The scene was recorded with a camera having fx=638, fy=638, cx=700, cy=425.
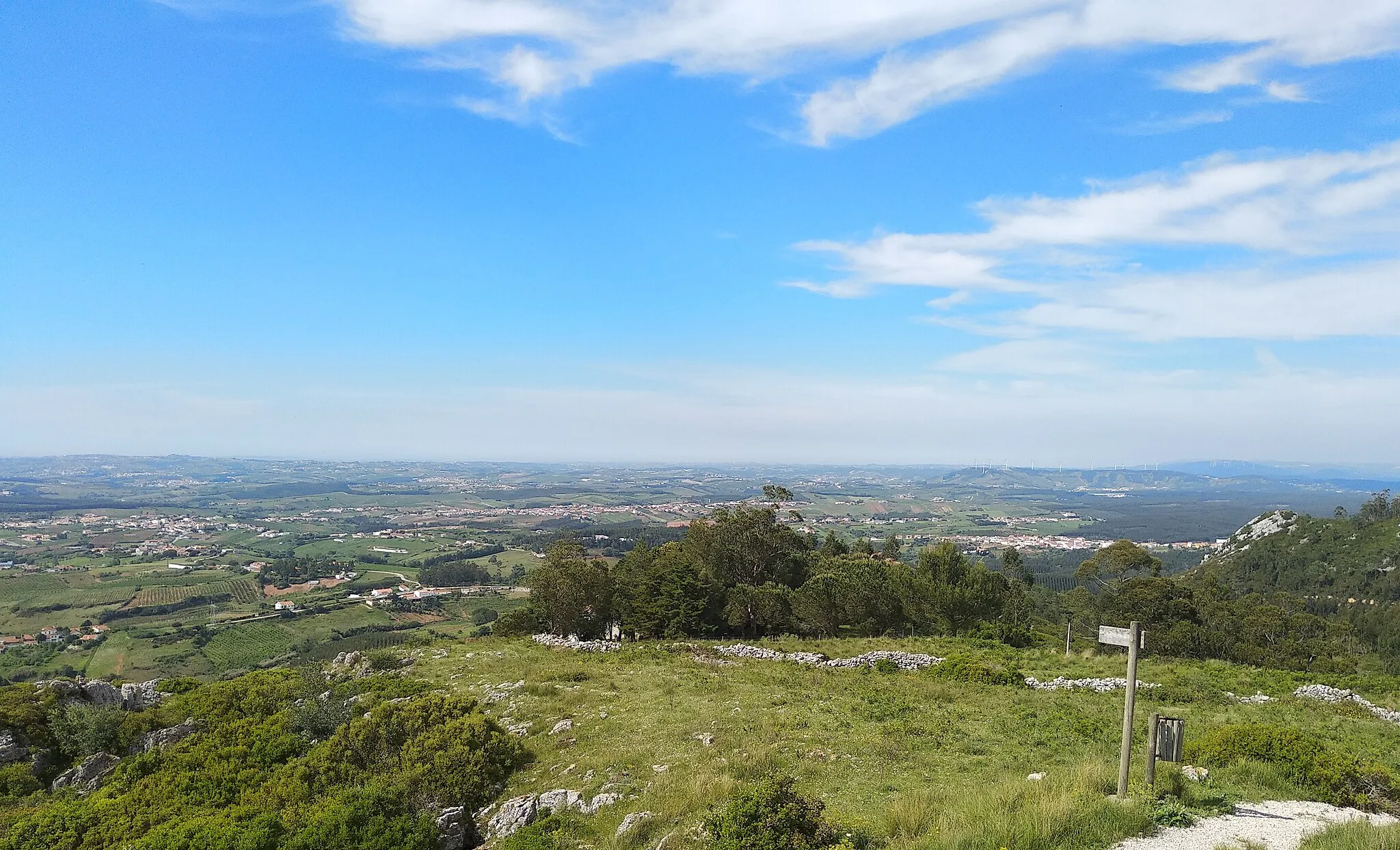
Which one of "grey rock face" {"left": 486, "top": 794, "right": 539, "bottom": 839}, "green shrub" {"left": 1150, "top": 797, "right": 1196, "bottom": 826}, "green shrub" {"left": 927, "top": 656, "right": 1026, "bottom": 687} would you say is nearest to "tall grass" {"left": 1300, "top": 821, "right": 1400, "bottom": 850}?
"green shrub" {"left": 1150, "top": 797, "right": 1196, "bottom": 826}

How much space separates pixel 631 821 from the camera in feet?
33.8

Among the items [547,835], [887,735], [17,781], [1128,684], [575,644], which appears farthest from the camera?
[575,644]

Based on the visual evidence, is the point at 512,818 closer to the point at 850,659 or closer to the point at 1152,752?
the point at 1152,752

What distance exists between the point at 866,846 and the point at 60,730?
2033 centimetres

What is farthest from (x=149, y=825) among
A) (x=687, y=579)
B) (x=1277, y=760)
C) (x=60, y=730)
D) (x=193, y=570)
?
(x=193, y=570)

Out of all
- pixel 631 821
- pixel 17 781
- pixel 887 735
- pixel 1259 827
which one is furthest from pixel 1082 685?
pixel 17 781

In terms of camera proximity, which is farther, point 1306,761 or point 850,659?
point 850,659

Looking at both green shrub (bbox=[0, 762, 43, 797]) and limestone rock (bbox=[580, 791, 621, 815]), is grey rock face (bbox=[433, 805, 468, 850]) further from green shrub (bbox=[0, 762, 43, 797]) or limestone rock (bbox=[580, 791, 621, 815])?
green shrub (bbox=[0, 762, 43, 797])

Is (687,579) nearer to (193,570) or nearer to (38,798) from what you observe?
(38,798)

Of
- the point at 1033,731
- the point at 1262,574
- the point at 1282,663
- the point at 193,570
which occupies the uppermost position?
the point at 1033,731

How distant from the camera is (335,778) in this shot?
12992mm

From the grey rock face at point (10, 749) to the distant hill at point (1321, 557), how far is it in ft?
370

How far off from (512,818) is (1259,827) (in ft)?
37.5

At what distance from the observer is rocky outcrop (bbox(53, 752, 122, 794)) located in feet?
48.3
